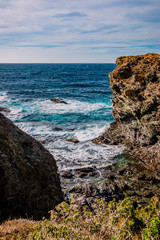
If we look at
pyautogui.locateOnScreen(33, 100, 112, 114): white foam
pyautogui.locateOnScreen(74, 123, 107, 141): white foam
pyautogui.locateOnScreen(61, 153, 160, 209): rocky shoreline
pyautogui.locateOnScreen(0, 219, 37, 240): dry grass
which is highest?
pyautogui.locateOnScreen(33, 100, 112, 114): white foam

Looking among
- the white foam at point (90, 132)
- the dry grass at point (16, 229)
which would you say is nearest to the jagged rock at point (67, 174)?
the white foam at point (90, 132)

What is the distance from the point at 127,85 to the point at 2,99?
139ft

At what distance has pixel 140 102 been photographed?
70.5 feet

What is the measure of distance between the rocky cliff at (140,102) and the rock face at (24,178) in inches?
561

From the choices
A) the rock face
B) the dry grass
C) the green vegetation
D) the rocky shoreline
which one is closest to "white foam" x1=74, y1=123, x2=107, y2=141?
the rocky shoreline

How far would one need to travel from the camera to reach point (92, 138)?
2853 centimetres

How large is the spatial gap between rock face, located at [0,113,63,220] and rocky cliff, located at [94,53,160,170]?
14.3 m

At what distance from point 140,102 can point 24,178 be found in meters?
16.9

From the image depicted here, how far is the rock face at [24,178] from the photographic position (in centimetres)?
827

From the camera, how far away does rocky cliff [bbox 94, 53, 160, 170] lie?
2042cm

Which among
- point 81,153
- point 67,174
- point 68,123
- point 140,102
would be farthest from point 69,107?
point 67,174

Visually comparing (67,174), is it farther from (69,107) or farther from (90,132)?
(69,107)

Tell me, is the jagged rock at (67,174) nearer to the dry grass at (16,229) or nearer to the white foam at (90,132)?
the white foam at (90,132)

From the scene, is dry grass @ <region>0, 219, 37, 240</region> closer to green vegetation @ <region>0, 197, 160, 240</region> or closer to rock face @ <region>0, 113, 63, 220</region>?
green vegetation @ <region>0, 197, 160, 240</region>
